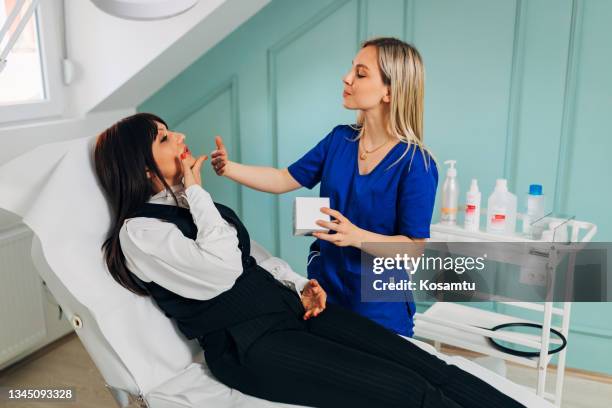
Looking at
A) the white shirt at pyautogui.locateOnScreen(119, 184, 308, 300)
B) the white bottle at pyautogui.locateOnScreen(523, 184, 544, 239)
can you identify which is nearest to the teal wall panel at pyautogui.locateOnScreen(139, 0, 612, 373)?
the white bottle at pyautogui.locateOnScreen(523, 184, 544, 239)

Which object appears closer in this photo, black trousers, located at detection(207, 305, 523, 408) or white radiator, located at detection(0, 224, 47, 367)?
black trousers, located at detection(207, 305, 523, 408)

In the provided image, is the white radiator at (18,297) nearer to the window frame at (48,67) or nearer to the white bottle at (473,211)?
the window frame at (48,67)

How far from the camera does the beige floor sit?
205 centimetres

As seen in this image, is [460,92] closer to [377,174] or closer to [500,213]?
[500,213]

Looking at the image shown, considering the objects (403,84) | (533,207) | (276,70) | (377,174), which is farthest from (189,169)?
(533,207)

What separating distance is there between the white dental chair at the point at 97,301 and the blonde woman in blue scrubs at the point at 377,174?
1.15 feet

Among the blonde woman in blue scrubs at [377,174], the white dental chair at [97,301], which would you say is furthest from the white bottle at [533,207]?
the white dental chair at [97,301]

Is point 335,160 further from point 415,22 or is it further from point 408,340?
point 415,22

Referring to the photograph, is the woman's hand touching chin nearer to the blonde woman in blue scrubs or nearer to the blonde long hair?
the blonde woman in blue scrubs

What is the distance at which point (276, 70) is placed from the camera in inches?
94.8

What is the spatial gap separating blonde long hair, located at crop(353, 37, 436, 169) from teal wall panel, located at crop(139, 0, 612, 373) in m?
0.60

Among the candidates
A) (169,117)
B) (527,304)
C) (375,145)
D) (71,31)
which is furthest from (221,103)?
(527,304)

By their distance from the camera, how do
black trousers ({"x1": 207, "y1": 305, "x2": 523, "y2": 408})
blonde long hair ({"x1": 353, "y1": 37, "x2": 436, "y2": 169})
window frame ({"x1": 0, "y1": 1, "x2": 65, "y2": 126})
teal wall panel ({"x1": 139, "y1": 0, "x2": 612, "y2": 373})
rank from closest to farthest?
1. black trousers ({"x1": 207, "y1": 305, "x2": 523, "y2": 408})
2. blonde long hair ({"x1": 353, "y1": 37, "x2": 436, "y2": 169})
3. teal wall panel ({"x1": 139, "y1": 0, "x2": 612, "y2": 373})
4. window frame ({"x1": 0, "y1": 1, "x2": 65, "y2": 126})

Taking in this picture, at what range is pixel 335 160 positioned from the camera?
1.73m
